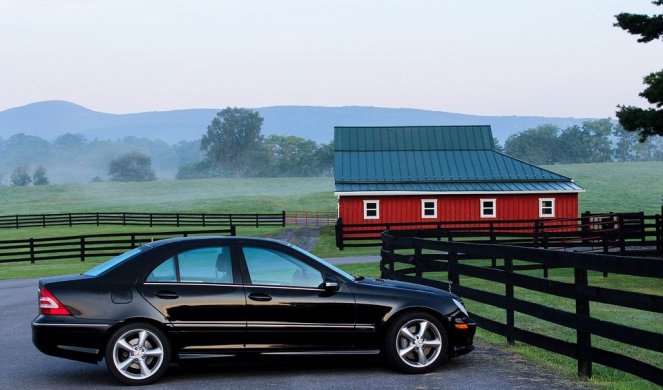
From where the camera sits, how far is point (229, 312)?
934 centimetres

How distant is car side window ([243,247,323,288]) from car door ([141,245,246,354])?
0.18 meters

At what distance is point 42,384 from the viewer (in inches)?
368

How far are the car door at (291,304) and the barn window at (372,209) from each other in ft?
121

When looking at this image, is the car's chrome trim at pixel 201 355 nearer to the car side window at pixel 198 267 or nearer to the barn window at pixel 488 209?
the car side window at pixel 198 267

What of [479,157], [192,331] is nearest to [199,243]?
[192,331]

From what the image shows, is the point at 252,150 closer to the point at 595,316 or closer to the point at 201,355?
the point at 595,316

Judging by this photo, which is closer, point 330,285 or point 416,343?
point 330,285

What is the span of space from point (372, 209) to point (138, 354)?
3762 centimetres

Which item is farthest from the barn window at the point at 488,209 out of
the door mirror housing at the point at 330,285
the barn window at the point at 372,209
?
the door mirror housing at the point at 330,285

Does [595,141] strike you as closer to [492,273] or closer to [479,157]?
[479,157]

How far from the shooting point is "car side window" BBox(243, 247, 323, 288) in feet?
31.3

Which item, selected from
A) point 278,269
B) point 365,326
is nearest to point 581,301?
point 365,326

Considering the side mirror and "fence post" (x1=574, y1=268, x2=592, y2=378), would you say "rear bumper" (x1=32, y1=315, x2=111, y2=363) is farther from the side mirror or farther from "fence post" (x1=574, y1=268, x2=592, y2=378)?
"fence post" (x1=574, y1=268, x2=592, y2=378)

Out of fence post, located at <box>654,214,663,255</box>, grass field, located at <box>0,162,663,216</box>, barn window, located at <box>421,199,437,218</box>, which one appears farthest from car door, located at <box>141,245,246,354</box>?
grass field, located at <box>0,162,663,216</box>
